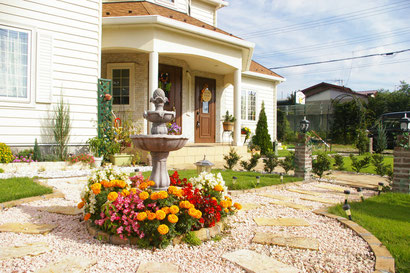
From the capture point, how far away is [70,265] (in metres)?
2.21

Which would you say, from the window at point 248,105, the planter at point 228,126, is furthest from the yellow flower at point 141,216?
the window at point 248,105

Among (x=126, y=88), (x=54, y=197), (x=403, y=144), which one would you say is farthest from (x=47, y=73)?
(x=403, y=144)

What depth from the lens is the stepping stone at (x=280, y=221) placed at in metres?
3.33

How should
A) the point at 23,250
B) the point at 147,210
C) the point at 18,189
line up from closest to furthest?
the point at 23,250, the point at 147,210, the point at 18,189

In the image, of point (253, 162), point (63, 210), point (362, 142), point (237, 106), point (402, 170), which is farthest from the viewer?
point (362, 142)

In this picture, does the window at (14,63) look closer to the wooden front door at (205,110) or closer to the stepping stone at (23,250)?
the stepping stone at (23,250)

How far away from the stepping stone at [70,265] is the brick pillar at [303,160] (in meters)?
4.86

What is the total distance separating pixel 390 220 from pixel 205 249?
7.57 feet

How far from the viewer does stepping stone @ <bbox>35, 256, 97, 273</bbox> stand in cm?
213

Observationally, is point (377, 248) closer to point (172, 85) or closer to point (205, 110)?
point (172, 85)

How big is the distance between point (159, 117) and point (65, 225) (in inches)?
62.1

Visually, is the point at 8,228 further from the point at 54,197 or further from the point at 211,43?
the point at 211,43

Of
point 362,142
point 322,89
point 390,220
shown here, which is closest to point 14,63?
point 390,220

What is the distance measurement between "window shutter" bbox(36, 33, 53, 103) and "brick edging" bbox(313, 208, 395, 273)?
21.0 feet
